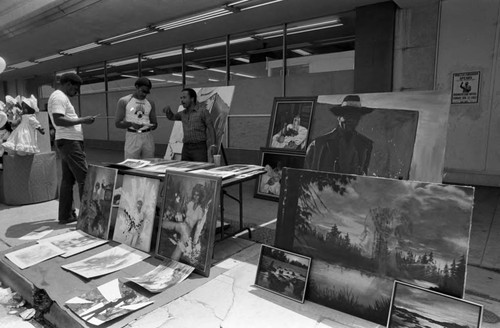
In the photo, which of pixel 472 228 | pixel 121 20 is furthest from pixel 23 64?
pixel 472 228

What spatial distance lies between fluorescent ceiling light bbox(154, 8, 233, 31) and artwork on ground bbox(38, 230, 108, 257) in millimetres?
4125

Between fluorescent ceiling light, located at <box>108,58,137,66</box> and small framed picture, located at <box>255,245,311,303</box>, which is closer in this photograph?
small framed picture, located at <box>255,245,311,303</box>

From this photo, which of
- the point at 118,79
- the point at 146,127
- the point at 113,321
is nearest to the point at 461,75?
the point at 146,127

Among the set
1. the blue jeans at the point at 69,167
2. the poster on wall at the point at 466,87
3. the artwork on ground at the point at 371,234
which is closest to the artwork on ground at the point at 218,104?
the blue jeans at the point at 69,167

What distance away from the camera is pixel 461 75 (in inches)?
197

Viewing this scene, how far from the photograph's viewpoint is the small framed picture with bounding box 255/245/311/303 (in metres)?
1.99

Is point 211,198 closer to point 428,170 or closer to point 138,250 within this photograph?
Result: point 138,250

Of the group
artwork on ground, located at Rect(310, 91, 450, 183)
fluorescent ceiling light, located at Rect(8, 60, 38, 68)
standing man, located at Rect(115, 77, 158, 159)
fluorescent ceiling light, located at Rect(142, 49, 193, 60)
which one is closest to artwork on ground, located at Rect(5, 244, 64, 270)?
standing man, located at Rect(115, 77, 158, 159)

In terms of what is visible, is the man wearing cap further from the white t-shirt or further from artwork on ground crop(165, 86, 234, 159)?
the white t-shirt

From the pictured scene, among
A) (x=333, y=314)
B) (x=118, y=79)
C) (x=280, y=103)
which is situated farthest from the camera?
(x=118, y=79)

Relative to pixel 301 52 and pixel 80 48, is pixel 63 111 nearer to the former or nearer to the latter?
pixel 301 52

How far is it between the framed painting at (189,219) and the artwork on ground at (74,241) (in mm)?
764

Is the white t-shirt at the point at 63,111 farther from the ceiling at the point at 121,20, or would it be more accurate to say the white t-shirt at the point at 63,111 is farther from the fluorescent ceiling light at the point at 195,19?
the fluorescent ceiling light at the point at 195,19

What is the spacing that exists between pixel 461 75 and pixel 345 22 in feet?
6.89
